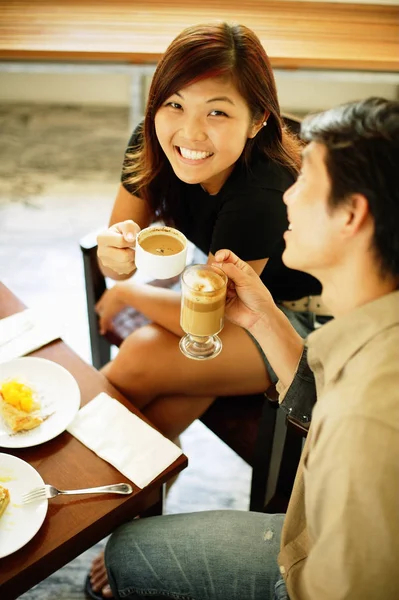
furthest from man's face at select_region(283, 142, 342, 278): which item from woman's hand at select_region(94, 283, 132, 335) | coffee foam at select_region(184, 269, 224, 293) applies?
woman's hand at select_region(94, 283, 132, 335)

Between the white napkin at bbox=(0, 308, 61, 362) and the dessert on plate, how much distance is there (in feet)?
0.53

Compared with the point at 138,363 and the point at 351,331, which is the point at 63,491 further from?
the point at 351,331

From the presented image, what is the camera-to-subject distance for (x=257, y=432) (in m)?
1.82

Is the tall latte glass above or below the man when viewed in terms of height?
below

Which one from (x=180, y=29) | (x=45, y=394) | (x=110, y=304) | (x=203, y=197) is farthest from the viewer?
(x=180, y=29)

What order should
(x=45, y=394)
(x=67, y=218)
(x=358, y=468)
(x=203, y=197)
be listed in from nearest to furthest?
1. (x=358, y=468)
2. (x=45, y=394)
3. (x=203, y=197)
4. (x=67, y=218)

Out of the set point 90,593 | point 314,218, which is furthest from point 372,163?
point 90,593

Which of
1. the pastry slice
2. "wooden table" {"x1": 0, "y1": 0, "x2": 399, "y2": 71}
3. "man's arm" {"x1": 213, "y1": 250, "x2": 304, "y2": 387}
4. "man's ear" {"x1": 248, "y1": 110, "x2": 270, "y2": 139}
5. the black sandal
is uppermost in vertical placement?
"man's ear" {"x1": 248, "y1": 110, "x2": 270, "y2": 139}

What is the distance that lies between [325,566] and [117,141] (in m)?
3.17

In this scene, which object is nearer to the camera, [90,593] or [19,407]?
[19,407]

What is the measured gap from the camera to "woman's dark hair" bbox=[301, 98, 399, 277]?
1.00 metres

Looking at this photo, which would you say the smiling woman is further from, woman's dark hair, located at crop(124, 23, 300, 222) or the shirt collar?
the shirt collar

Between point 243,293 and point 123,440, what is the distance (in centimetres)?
47

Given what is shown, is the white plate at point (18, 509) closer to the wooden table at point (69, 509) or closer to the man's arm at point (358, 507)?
the wooden table at point (69, 509)
